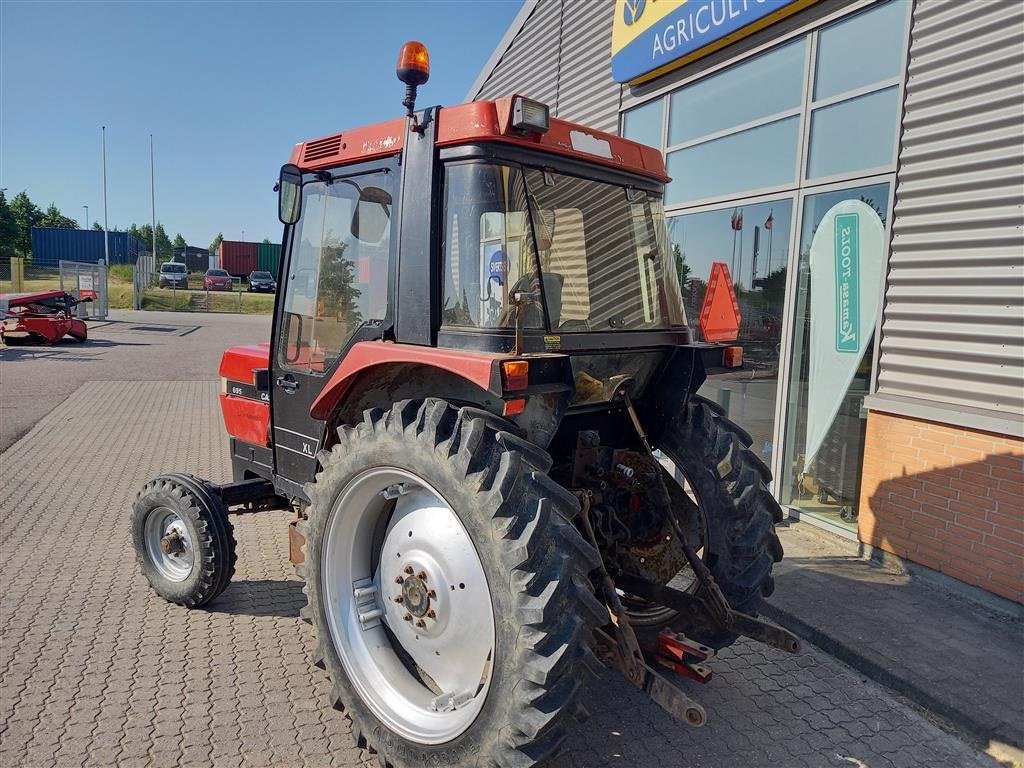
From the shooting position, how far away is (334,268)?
11.2 ft

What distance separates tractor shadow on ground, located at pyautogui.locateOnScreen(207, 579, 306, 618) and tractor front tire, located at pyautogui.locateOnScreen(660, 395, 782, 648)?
2.28m

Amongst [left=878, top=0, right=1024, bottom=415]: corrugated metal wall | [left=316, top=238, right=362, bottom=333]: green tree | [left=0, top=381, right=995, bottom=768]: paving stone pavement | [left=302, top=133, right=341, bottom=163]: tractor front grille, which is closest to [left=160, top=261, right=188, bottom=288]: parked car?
[left=0, top=381, right=995, bottom=768]: paving stone pavement

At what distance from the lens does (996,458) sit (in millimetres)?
4273

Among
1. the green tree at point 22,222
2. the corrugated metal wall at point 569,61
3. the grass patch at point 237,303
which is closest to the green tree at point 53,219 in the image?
the green tree at point 22,222

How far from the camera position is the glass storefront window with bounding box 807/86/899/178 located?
→ 194 inches

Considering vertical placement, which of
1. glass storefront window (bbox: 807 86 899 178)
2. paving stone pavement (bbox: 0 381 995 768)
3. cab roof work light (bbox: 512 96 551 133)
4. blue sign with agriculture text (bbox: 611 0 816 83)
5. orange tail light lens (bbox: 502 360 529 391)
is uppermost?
blue sign with agriculture text (bbox: 611 0 816 83)

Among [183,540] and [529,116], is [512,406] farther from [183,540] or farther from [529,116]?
[183,540]

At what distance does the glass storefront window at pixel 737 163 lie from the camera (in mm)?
5844

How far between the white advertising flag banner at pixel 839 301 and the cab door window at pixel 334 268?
144 inches

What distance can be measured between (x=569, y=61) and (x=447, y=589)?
25.3 feet

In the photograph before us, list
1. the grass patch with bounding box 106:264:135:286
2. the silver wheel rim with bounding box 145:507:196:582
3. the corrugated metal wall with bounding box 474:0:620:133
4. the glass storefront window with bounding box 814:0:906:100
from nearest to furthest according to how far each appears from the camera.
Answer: the silver wheel rim with bounding box 145:507:196:582 < the glass storefront window with bounding box 814:0:906:100 < the corrugated metal wall with bounding box 474:0:620:133 < the grass patch with bounding box 106:264:135:286

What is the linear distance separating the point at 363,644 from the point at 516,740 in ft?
3.02

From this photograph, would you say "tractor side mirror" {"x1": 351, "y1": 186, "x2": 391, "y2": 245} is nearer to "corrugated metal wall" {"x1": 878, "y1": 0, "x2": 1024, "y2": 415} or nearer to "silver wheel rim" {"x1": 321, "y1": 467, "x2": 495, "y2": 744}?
"silver wheel rim" {"x1": 321, "y1": 467, "x2": 495, "y2": 744}

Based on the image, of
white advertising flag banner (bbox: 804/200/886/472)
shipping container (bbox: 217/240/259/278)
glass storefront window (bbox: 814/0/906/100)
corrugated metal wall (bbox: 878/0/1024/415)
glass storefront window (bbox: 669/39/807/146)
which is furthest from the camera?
shipping container (bbox: 217/240/259/278)
